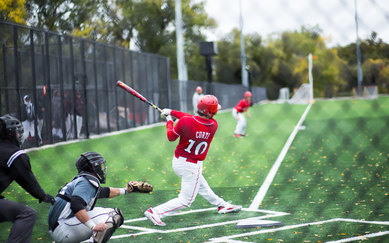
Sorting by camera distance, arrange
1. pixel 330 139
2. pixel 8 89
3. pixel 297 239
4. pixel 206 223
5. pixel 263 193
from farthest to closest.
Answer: pixel 330 139, pixel 8 89, pixel 263 193, pixel 206 223, pixel 297 239

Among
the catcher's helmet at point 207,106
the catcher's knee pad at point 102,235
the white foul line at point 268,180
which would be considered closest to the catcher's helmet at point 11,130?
the catcher's knee pad at point 102,235

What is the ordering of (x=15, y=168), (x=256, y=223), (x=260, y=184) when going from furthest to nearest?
(x=260, y=184) < (x=256, y=223) < (x=15, y=168)

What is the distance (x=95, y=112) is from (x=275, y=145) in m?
7.69

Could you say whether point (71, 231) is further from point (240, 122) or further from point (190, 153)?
point (240, 122)

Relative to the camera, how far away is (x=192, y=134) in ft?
18.0

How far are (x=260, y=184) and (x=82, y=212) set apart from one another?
171 inches

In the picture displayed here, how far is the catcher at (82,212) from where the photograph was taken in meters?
4.12

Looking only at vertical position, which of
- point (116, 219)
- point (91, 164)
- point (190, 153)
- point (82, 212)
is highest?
point (91, 164)

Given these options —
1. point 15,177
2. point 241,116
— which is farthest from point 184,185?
point 241,116

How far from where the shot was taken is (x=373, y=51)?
595 centimetres

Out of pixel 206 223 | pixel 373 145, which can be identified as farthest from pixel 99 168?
pixel 373 145

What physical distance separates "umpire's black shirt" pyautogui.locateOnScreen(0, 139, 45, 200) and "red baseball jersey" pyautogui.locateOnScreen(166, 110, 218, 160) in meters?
1.87

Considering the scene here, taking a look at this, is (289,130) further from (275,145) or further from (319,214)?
(319,214)

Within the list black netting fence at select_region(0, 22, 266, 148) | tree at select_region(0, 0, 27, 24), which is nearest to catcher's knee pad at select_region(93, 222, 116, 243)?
black netting fence at select_region(0, 22, 266, 148)
